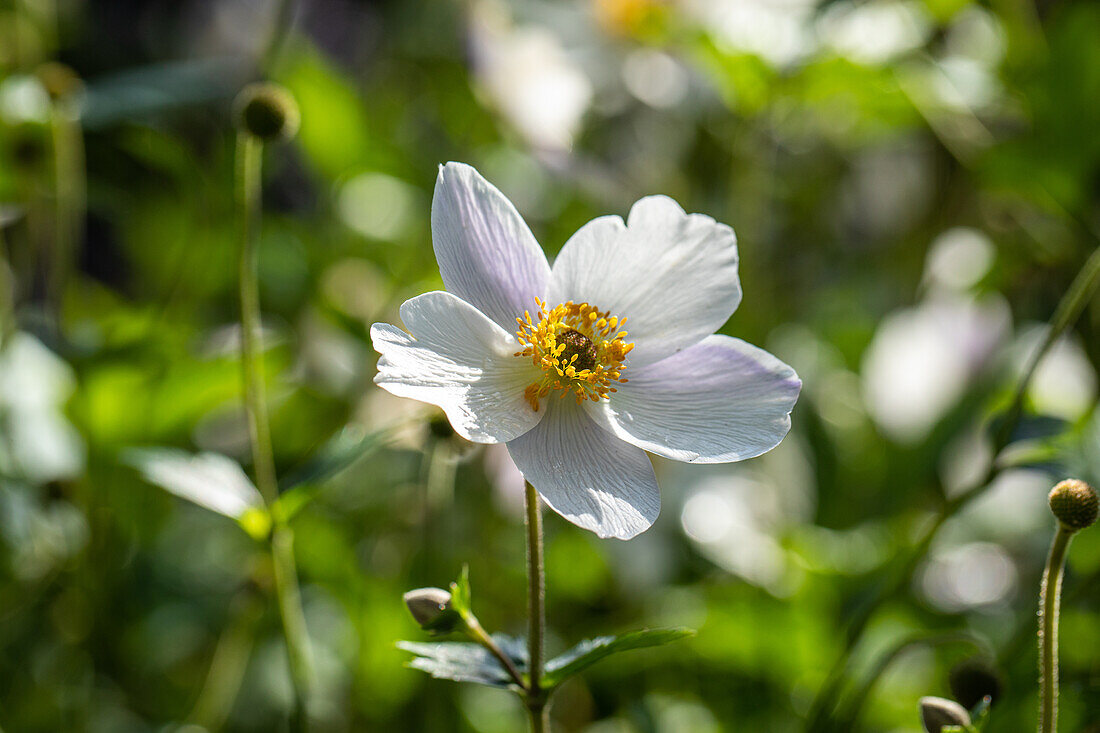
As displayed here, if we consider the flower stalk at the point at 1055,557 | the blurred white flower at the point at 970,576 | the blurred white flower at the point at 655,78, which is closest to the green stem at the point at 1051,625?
the flower stalk at the point at 1055,557

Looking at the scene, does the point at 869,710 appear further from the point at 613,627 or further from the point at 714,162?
the point at 714,162

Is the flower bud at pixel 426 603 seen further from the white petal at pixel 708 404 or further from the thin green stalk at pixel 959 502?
the thin green stalk at pixel 959 502

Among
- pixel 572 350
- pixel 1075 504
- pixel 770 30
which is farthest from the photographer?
pixel 770 30

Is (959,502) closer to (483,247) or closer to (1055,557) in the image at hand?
(1055,557)

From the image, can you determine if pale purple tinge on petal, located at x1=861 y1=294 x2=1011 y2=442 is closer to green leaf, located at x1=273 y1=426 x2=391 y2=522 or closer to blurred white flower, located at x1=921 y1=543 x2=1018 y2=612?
blurred white flower, located at x1=921 y1=543 x2=1018 y2=612

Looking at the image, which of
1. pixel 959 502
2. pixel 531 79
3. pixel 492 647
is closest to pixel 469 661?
pixel 492 647

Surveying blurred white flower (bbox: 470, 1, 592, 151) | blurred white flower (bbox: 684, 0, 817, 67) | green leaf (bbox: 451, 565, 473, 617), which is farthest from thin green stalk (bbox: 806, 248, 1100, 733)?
blurred white flower (bbox: 470, 1, 592, 151)
